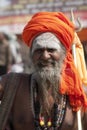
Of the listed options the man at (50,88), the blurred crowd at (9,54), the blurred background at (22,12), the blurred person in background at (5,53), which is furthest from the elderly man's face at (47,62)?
the blurred background at (22,12)

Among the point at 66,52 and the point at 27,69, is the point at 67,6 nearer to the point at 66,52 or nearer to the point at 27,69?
the point at 27,69

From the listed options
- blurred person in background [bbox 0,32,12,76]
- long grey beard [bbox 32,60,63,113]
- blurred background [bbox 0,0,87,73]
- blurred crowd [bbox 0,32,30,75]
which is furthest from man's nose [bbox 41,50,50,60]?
blurred background [bbox 0,0,87,73]

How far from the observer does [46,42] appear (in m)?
6.67

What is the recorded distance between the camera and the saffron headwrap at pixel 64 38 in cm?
673

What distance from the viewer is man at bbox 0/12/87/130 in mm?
6723

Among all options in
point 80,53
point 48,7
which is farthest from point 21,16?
point 80,53

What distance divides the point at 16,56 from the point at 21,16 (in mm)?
1115

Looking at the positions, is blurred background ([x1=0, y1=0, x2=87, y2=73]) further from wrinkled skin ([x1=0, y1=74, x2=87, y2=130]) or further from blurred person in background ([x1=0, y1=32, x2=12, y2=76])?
wrinkled skin ([x1=0, y1=74, x2=87, y2=130])

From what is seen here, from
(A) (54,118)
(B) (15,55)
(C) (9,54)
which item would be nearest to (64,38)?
(A) (54,118)

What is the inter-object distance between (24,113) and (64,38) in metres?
0.79

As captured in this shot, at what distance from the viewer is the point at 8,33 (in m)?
12.3

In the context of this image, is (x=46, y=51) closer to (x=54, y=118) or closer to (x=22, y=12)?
(x=54, y=118)

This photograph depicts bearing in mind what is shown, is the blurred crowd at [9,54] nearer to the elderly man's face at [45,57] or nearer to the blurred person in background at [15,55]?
the blurred person in background at [15,55]

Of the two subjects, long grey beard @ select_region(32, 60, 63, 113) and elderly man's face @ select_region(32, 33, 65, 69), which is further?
long grey beard @ select_region(32, 60, 63, 113)
